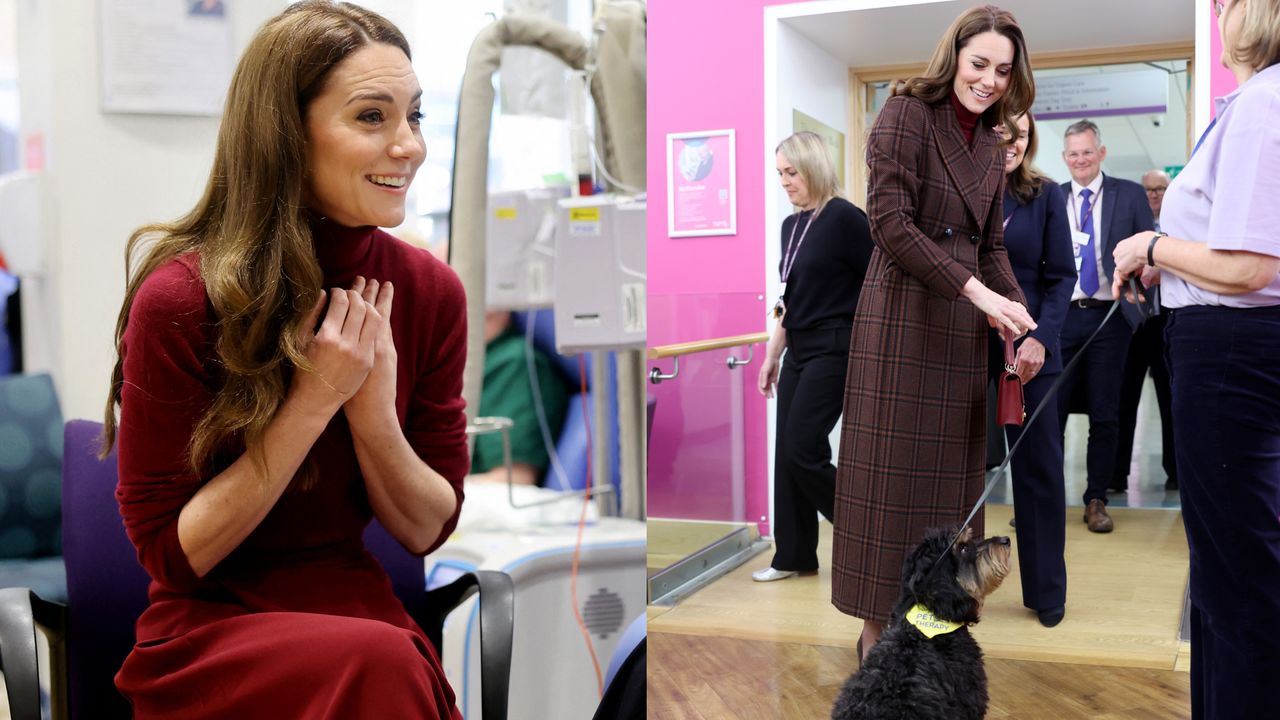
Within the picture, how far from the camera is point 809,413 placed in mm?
3576

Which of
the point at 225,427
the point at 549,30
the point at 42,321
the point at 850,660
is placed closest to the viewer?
the point at 225,427

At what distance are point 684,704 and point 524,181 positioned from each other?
75.6 inches

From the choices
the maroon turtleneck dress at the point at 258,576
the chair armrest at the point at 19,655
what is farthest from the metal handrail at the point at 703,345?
the chair armrest at the point at 19,655

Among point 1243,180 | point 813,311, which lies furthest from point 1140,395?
point 1243,180

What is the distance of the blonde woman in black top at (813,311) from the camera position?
3.37 meters

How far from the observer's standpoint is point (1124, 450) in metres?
4.35

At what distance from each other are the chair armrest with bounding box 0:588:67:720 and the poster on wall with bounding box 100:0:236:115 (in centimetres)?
66

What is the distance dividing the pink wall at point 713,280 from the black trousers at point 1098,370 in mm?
1136

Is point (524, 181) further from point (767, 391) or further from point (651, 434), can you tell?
point (651, 434)

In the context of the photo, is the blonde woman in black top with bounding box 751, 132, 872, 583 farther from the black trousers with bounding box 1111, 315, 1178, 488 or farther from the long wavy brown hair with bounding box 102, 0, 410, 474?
the long wavy brown hair with bounding box 102, 0, 410, 474

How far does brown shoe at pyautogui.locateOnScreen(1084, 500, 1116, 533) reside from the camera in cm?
424

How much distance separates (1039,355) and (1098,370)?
795 mm

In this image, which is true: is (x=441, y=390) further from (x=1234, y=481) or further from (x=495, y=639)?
(x=1234, y=481)

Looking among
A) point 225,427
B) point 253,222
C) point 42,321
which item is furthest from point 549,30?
point 42,321
